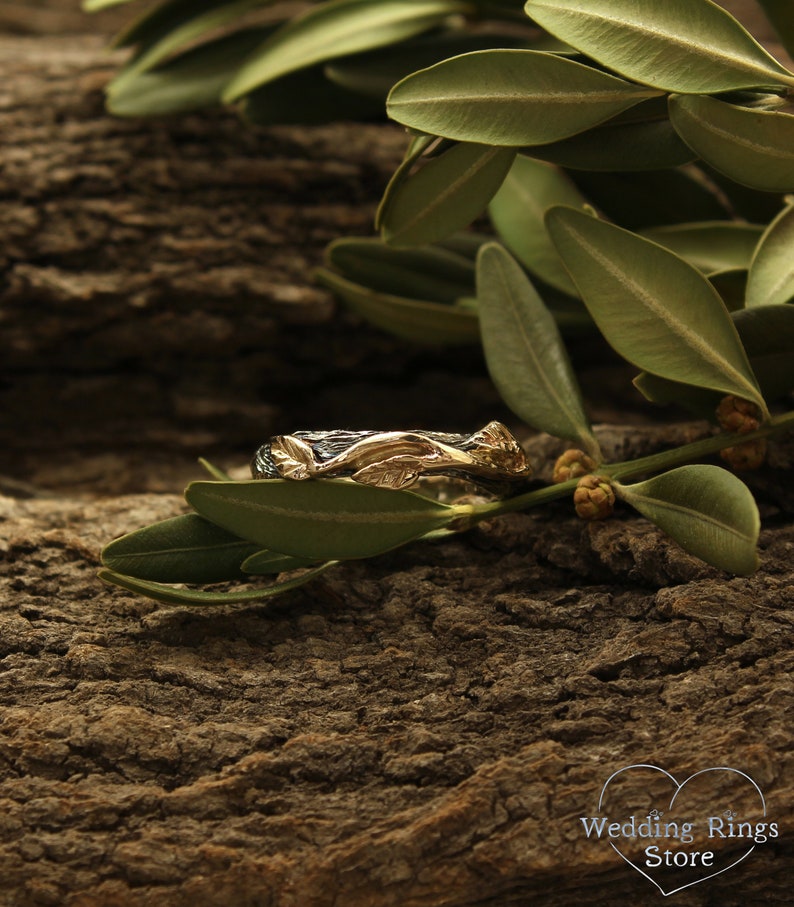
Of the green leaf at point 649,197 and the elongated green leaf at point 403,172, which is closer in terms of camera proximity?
the elongated green leaf at point 403,172

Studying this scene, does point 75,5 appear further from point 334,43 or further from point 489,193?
point 489,193

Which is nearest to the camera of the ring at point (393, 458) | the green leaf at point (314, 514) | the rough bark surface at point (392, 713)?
the rough bark surface at point (392, 713)

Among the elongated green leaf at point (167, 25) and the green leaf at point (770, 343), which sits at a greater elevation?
the elongated green leaf at point (167, 25)

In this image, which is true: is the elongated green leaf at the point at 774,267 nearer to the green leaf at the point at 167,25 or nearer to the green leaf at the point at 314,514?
the green leaf at the point at 314,514

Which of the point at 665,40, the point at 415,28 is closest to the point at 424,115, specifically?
the point at 665,40

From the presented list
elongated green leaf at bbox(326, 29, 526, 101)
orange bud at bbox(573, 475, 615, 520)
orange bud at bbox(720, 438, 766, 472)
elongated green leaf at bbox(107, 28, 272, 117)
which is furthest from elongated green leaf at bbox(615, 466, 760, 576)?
elongated green leaf at bbox(107, 28, 272, 117)

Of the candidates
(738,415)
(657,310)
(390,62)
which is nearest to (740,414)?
(738,415)

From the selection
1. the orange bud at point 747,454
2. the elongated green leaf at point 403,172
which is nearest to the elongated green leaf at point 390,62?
the elongated green leaf at point 403,172

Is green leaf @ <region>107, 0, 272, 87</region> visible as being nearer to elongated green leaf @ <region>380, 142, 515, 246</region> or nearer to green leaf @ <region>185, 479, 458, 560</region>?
elongated green leaf @ <region>380, 142, 515, 246</region>
